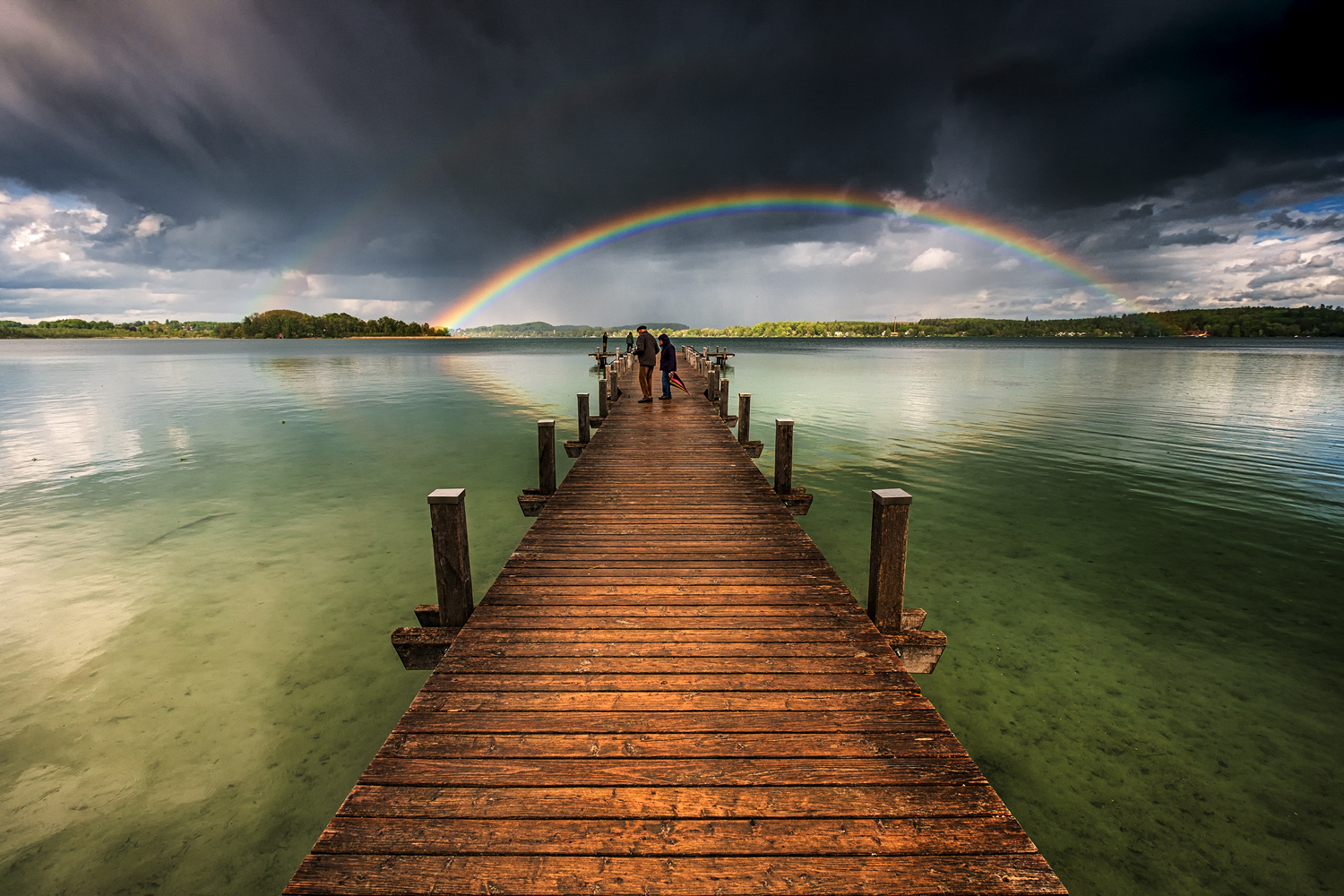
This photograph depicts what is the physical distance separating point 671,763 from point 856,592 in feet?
20.2

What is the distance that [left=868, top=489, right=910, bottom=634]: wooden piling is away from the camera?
470cm

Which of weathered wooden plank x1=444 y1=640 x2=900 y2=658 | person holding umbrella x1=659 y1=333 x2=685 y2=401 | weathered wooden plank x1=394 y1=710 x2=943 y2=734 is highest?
person holding umbrella x1=659 y1=333 x2=685 y2=401

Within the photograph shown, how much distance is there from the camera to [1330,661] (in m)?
6.34

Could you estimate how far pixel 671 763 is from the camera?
116 inches

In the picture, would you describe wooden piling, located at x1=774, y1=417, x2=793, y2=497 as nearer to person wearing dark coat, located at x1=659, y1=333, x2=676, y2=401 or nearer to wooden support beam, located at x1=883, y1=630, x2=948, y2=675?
wooden support beam, located at x1=883, y1=630, x2=948, y2=675

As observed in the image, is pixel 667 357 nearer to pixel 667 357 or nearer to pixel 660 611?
pixel 667 357

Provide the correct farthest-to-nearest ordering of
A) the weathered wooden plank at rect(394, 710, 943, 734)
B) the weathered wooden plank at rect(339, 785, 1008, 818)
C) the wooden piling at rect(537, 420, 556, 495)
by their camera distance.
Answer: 1. the wooden piling at rect(537, 420, 556, 495)
2. the weathered wooden plank at rect(394, 710, 943, 734)
3. the weathered wooden plank at rect(339, 785, 1008, 818)

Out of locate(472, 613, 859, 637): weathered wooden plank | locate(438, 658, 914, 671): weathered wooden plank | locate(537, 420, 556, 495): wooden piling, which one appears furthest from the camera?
locate(537, 420, 556, 495): wooden piling

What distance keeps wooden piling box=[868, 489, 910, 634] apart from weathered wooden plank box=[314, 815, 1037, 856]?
2226 mm

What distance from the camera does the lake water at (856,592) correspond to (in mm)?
4281

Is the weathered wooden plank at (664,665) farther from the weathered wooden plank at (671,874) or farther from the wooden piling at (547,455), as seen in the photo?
the wooden piling at (547,455)

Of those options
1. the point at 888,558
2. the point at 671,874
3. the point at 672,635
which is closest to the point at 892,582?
the point at 888,558

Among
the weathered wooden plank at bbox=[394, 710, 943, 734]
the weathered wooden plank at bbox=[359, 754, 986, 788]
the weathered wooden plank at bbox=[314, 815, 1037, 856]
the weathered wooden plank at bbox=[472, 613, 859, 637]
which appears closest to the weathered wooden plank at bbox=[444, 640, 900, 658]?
the weathered wooden plank at bbox=[472, 613, 859, 637]

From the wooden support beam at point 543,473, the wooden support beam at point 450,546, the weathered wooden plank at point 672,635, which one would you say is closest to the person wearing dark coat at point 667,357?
the wooden support beam at point 543,473
